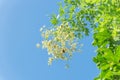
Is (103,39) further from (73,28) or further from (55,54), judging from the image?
(73,28)

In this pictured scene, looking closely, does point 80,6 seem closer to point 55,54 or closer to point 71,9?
point 71,9

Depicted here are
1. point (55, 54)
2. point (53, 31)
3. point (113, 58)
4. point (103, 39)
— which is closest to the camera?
point (113, 58)

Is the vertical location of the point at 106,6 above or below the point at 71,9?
below

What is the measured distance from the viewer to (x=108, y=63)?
2484 millimetres

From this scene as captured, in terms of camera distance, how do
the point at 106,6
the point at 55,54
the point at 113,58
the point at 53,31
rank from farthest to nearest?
the point at 53,31 < the point at 55,54 < the point at 106,6 < the point at 113,58

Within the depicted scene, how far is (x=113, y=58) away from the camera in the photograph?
237 centimetres

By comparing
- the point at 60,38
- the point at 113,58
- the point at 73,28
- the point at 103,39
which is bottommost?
the point at 113,58

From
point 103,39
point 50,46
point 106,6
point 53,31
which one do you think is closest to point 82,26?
point 53,31

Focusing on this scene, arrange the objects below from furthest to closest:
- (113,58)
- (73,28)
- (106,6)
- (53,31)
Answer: (73,28), (53,31), (106,6), (113,58)

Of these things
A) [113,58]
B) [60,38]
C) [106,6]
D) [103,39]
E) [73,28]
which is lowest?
[113,58]

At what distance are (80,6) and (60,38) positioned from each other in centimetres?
200

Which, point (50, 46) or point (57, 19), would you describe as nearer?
point (50, 46)

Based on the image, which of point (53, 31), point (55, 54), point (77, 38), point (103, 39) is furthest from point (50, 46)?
point (103, 39)

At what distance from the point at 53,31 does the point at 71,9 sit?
1.99m
